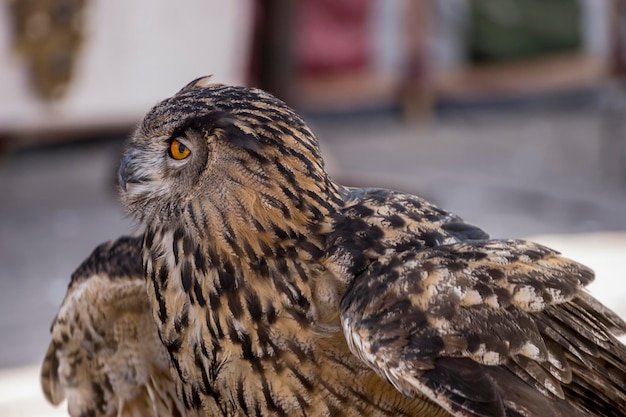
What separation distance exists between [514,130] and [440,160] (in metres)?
1.76

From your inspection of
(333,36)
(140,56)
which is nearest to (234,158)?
(140,56)

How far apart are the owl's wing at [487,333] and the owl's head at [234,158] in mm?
304

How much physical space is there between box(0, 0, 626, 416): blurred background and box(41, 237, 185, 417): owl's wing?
48.0 inches

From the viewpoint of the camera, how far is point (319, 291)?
277 cm

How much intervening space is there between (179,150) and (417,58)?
990 cm

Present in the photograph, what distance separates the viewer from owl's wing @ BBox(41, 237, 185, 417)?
3.35 metres

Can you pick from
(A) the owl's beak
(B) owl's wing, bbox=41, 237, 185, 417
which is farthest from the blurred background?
(A) the owl's beak

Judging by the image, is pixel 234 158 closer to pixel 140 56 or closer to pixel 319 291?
pixel 319 291

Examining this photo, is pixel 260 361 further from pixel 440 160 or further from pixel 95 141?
pixel 95 141

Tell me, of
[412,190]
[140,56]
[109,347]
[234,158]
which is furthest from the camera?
[412,190]

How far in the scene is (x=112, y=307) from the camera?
3391mm

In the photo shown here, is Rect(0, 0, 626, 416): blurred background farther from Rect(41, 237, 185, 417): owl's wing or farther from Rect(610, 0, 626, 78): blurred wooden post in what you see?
Rect(41, 237, 185, 417): owl's wing

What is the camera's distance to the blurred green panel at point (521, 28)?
41.2ft

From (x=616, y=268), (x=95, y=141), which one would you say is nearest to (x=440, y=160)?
(x=95, y=141)
